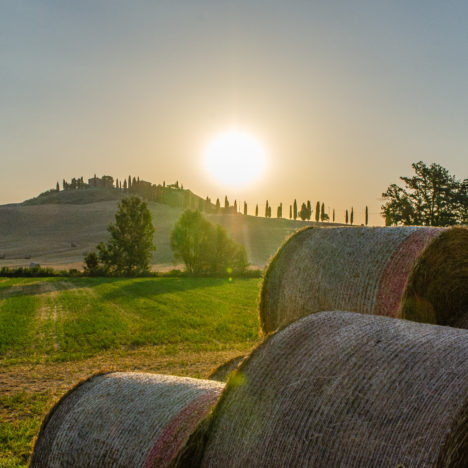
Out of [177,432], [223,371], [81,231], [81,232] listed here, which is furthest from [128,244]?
[81,231]

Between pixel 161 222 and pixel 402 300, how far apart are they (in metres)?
99.5

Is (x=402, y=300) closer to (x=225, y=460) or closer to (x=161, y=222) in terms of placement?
(x=225, y=460)

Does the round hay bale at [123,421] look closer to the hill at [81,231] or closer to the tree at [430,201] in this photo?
the tree at [430,201]

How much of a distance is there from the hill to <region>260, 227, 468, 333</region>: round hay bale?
188ft

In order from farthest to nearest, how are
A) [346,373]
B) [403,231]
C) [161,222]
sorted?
[161,222] < [403,231] < [346,373]

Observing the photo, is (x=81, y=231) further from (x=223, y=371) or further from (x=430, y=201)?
(x=223, y=371)

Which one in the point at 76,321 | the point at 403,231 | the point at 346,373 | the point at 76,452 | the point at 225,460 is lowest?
the point at 76,321

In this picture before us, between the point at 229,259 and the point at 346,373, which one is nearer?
the point at 346,373

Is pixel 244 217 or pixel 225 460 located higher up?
pixel 244 217

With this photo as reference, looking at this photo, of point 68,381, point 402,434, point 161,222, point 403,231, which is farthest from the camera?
point 161,222

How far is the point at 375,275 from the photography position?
4629 millimetres

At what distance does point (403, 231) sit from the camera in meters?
4.82

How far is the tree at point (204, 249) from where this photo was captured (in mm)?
48625

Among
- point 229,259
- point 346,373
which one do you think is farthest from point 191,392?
point 229,259
